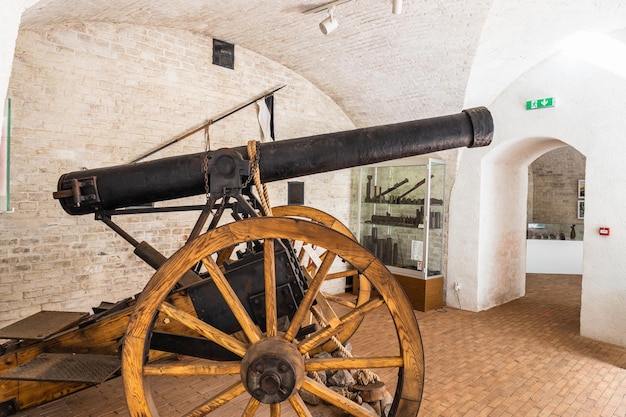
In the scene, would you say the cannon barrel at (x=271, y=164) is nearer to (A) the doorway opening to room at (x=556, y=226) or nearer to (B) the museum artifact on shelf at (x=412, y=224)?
(B) the museum artifact on shelf at (x=412, y=224)

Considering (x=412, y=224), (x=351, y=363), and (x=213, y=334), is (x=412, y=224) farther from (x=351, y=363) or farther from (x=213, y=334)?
(x=213, y=334)

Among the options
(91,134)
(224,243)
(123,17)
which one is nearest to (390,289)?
(224,243)

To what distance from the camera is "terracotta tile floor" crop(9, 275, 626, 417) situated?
3336mm

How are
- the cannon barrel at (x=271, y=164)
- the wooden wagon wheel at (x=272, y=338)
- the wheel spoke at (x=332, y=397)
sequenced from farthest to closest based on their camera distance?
the cannon barrel at (x=271, y=164) → the wheel spoke at (x=332, y=397) → the wooden wagon wheel at (x=272, y=338)

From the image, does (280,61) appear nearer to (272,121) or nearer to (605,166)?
(272,121)

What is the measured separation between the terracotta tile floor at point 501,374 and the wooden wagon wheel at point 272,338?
1.49 meters

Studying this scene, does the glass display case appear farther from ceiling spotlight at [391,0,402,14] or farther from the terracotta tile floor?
ceiling spotlight at [391,0,402,14]

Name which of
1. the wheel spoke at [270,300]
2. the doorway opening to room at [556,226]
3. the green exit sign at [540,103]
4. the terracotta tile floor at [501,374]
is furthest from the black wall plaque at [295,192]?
the wheel spoke at [270,300]

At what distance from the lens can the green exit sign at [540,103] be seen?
17.9 ft

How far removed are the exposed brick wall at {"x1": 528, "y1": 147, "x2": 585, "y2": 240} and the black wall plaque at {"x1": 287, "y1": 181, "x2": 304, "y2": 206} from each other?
26.6 feet

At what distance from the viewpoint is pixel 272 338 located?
1972 millimetres

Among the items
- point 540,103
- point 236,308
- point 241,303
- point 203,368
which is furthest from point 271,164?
point 540,103

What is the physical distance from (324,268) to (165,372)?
0.84 m

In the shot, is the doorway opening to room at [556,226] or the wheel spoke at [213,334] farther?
the doorway opening to room at [556,226]
